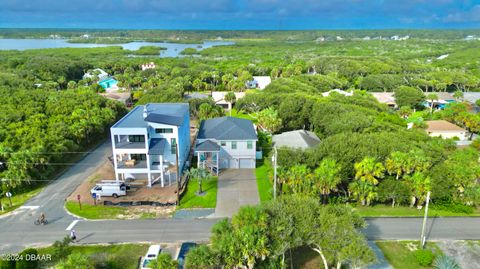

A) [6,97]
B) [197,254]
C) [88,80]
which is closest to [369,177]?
[197,254]

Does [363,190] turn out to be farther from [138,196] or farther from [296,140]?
[138,196]

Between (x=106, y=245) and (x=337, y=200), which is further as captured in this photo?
(x=337, y=200)

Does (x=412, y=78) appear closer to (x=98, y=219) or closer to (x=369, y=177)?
(x=369, y=177)

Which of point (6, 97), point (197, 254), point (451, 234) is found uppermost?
point (6, 97)

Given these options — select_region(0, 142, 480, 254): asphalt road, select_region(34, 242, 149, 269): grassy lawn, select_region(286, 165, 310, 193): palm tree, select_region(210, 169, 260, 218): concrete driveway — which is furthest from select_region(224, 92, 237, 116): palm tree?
select_region(34, 242, 149, 269): grassy lawn

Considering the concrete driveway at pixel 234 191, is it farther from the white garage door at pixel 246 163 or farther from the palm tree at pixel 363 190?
the palm tree at pixel 363 190

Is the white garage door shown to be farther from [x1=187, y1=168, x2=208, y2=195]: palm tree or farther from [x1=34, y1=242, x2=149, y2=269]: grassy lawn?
[x1=34, y1=242, x2=149, y2=269]: grassy lawn

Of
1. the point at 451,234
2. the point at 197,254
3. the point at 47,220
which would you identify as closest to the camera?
the point at 197,254
